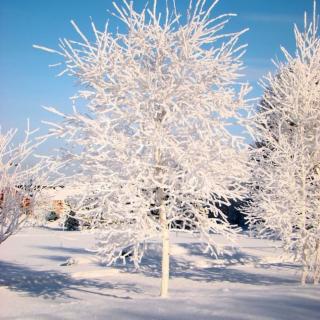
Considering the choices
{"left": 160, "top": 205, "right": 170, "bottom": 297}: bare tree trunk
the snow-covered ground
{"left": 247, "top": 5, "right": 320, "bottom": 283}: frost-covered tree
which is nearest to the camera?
the snow-covered ground

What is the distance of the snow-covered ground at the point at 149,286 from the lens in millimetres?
6977

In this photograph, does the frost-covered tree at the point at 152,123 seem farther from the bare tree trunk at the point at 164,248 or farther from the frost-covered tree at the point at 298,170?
the frost-covered tree at the point at 298,170

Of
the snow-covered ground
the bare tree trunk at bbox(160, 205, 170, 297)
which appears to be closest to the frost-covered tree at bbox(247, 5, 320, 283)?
the snow-covered ground

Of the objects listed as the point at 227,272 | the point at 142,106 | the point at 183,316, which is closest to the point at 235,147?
the point at 142,106

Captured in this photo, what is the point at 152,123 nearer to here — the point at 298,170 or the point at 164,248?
the point at 164,248

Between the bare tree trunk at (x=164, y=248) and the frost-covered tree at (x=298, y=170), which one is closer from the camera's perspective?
the bare tree trunk at (x=164, y=248)

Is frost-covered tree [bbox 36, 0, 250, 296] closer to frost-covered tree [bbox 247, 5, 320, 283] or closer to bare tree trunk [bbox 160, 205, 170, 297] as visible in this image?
bare tree trunk [bbox 160, 205, 170, 297]

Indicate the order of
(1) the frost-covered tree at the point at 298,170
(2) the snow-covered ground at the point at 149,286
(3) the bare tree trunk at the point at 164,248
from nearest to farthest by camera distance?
(2) the snow-covered ground at the point at 149,286 → (3) the bare tree trunk at the point at 164,248 → (1) the frost-covered tree at the point at 298,170

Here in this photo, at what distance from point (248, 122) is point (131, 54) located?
2.52 metres

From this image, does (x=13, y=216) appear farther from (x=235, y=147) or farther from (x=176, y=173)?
(x=235, y=147)

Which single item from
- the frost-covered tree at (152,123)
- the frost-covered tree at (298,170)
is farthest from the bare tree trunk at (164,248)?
the frost-covered tree at (298,170)

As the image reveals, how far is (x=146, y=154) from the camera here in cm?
868

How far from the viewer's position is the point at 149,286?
41.6ft

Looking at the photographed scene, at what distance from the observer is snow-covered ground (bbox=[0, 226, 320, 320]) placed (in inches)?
275
